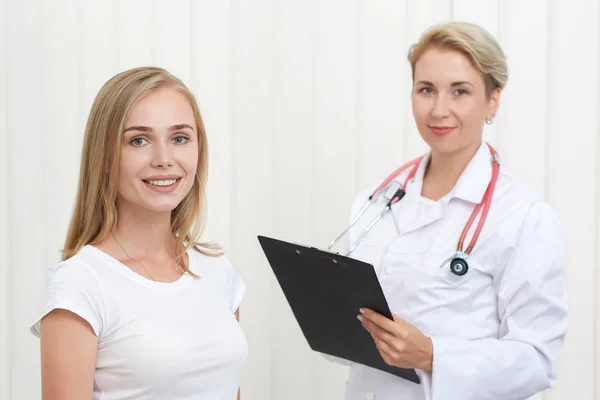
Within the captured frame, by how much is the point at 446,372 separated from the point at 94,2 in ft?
4.95

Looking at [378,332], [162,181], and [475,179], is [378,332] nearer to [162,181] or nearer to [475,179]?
[475,179]

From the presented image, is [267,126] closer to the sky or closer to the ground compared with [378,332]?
closer to the sky

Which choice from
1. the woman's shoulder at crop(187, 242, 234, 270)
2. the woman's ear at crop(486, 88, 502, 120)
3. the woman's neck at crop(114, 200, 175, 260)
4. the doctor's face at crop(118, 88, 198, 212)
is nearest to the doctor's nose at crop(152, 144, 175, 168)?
the doctor's face at crop(118, 88, 198, 212)

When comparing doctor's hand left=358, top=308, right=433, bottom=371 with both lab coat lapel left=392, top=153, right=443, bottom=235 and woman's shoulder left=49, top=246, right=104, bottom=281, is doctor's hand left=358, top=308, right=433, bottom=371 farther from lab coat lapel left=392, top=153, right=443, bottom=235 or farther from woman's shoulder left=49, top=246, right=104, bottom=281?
woman's shoulder left=49, top=246, right=104, bottom=281

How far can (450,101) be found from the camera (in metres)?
1.87

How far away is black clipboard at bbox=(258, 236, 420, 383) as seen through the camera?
1.64m

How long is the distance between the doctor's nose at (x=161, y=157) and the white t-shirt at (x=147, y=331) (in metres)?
0.18

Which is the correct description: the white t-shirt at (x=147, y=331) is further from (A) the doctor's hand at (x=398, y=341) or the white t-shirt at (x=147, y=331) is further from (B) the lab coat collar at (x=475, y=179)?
(B) the lab coat collar at (x=475, y=179)

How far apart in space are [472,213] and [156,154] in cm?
74

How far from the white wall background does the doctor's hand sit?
827 mm

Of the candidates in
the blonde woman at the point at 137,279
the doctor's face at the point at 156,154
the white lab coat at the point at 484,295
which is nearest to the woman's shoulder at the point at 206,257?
the blonde woman at the point at 137,279

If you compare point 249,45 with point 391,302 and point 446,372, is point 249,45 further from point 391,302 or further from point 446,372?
point 446,372

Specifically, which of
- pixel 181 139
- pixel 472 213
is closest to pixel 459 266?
pixel 472 213

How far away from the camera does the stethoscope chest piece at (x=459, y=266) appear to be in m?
1.78
